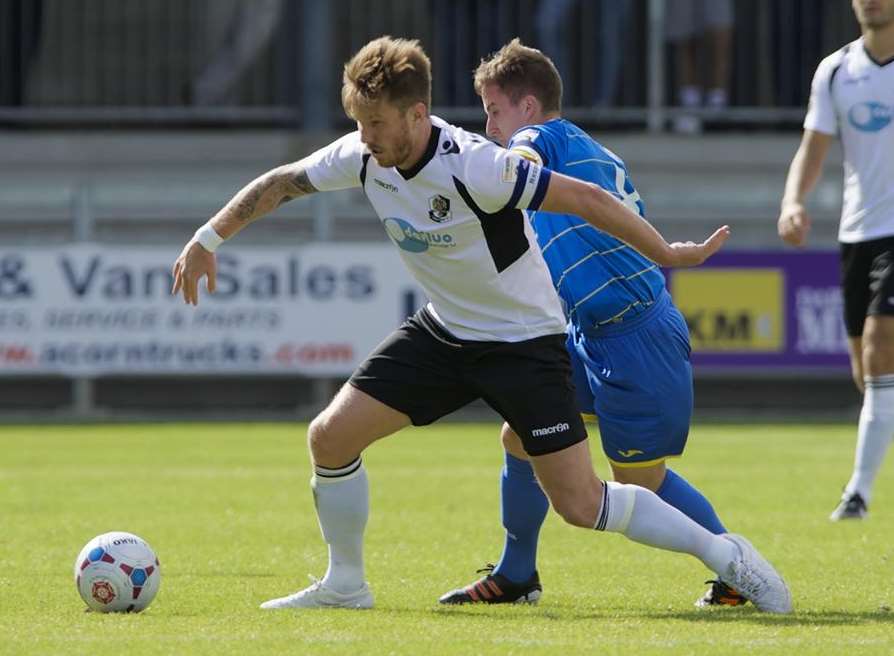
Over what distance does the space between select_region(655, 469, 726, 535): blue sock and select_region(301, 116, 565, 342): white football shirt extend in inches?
33.1

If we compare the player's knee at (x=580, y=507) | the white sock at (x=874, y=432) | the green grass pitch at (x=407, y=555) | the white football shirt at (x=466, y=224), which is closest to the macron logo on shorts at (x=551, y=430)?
the player's knee at (x=580, y=507)

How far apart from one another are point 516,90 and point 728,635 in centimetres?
214

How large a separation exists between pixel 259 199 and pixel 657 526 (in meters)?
1.83

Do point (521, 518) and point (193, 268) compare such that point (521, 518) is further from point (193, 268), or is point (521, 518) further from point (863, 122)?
point (863, 122)

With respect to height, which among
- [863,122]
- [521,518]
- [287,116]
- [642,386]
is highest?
[287,116]

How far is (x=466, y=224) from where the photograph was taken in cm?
604

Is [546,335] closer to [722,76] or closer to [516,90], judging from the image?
[516,90]

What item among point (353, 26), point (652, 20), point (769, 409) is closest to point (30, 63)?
point (353, 26)

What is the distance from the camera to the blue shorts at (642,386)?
6.60 m

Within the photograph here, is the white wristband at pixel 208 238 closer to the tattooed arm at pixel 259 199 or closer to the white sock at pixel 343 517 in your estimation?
the tattooed arm at pixel 259 199

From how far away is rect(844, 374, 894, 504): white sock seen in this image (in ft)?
28.7

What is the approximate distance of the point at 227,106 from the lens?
20828 millimetres

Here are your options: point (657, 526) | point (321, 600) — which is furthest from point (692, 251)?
point (321, 600)

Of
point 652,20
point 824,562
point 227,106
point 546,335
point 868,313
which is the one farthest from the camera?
point 227,106
